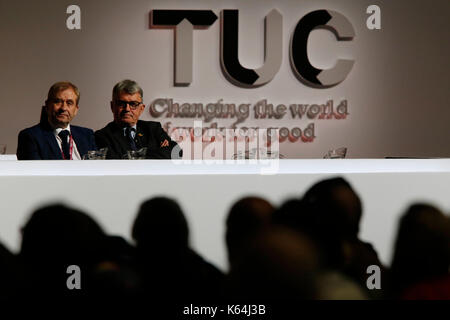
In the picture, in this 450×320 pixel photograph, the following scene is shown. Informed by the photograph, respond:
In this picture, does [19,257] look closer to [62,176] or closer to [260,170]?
[62,176]

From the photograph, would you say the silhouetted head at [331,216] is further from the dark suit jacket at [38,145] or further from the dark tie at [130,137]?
the dark tie at [130,137]

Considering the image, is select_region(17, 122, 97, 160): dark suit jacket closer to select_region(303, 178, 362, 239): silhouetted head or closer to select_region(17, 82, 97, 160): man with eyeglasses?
select_region(17, 82, 97, 160): man with eyeglasses

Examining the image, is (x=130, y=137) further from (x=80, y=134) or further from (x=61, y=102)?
(x=61, y=102)

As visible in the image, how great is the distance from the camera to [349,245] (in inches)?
Answer: 58.1

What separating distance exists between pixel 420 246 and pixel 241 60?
4597 mm

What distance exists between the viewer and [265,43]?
5844 millimetres

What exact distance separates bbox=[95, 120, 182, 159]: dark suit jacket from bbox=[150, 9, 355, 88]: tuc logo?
2.24 meters

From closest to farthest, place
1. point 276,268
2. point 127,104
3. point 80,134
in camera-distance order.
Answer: point 276,268
point 80,134
point 127,104

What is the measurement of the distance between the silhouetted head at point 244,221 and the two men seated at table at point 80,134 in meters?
0.89

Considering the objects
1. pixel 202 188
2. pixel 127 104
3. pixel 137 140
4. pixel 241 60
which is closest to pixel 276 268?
pixel 202 188

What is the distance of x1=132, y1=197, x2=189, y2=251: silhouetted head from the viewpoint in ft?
4.76

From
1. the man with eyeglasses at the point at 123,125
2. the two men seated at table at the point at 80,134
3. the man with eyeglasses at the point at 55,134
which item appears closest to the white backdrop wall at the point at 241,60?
the two men seated at table at the point at 80,134
